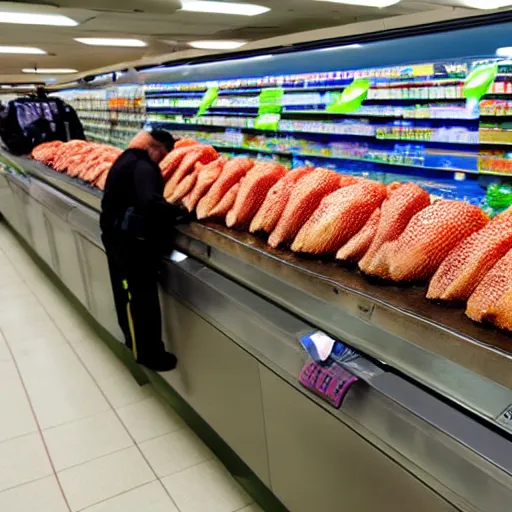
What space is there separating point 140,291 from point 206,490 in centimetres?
83

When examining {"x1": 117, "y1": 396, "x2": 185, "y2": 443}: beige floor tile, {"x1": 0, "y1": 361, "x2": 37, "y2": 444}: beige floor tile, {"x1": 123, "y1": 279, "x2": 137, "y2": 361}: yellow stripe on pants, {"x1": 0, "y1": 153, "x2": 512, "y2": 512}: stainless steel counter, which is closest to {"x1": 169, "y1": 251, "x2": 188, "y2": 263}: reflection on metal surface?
{"x1": 0, "y1": 153, "x2": 512, "y2": 512}: stainless steel counter

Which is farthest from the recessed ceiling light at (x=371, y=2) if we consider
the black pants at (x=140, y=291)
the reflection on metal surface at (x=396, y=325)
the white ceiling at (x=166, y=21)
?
the reflection on metal surface at (x=396, y=325)

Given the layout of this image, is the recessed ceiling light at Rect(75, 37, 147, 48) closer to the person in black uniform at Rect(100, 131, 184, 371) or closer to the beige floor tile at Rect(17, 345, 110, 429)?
the beige floor tile at Rect(17, 345, 110, 429)

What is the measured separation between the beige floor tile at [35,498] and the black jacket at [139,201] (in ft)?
3.50

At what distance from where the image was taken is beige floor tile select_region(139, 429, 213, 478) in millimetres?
2270

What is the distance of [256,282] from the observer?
5.07 ft

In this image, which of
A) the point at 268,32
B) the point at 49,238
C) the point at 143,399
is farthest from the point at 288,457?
the point at 268,32

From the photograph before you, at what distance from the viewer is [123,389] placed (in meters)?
2.92

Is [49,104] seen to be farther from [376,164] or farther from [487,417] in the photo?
[487,417]

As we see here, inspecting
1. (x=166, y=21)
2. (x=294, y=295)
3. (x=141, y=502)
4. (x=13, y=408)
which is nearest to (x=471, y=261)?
(x=294, y=295)

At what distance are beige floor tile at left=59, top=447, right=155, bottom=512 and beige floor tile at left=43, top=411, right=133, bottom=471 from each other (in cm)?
5

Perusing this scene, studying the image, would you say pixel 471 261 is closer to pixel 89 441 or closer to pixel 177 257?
pixel 177 257

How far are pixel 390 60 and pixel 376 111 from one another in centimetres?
34

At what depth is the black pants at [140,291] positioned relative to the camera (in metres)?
2.07
